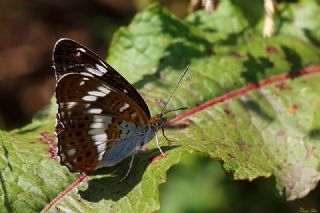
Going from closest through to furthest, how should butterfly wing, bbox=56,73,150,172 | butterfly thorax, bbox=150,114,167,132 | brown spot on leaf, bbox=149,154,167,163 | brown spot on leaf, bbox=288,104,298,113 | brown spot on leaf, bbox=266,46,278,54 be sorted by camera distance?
butterfly wing, bbox=56,73,150,172, brown spot on leaf, bbox=149,154,167,163, butterfly thorax, bbox=150,114,167,132, brown spot on leaf, bbox=288,104,298,113, brown spot on leaf, bbox=266,46,278,54

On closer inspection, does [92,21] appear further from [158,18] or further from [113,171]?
[113,171]

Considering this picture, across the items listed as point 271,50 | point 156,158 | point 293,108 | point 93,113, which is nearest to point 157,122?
point 156,158

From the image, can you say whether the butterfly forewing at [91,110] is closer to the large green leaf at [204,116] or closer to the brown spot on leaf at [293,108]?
the large green leaf at [204,116]

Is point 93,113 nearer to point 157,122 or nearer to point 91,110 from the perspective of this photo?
point 91,110

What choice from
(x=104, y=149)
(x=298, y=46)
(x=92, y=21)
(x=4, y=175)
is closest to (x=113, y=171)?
(x=104, y=149)

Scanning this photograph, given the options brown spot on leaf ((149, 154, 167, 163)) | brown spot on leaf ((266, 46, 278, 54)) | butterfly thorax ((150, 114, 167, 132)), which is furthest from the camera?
brown spot on leaf ((266, 46, 278, 54))

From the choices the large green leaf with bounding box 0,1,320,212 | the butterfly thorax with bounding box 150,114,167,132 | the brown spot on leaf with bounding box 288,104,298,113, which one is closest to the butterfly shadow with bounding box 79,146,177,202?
the large green leaf with bounding box 0,1,320,212

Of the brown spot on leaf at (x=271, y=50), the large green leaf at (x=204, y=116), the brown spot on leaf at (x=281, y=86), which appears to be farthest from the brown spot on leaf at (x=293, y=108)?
the brown spot on leaf at (x=271, y=50)

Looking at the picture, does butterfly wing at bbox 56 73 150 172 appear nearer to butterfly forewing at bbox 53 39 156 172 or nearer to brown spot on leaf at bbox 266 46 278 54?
butterfly forewing at bbox 53 39 156 172
